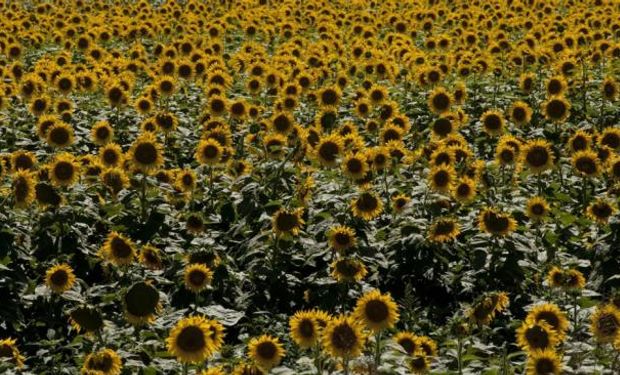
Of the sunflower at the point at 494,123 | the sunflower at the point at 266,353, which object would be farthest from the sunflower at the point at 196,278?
the sunflower at the point at 494,123

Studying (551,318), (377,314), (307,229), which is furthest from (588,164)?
(377,314)

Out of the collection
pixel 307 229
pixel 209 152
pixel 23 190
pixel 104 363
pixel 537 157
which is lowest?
pixel 104 363

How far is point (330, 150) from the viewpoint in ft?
29.8

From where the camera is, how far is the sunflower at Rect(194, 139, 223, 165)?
9266 mm

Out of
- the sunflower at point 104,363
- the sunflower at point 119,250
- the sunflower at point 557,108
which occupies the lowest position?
the sunflower at point 104,363

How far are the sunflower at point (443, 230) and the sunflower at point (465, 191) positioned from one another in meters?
0.64

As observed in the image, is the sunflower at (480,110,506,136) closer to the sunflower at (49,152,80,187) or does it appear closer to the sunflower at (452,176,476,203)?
the sunflower at (452,176,476,203)

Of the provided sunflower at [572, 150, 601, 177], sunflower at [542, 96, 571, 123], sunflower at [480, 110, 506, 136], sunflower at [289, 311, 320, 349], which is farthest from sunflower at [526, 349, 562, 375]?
sunflower at [542, 96, 571, 123]

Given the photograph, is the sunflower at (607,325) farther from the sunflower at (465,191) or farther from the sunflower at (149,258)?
the sunflower at (149,258)

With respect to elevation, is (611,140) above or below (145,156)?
above

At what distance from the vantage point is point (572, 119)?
41.2 ft

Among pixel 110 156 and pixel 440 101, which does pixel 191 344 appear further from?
pixel 440 101

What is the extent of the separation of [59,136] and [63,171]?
62.9 inches

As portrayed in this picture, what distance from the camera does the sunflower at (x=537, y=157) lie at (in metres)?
8.82
